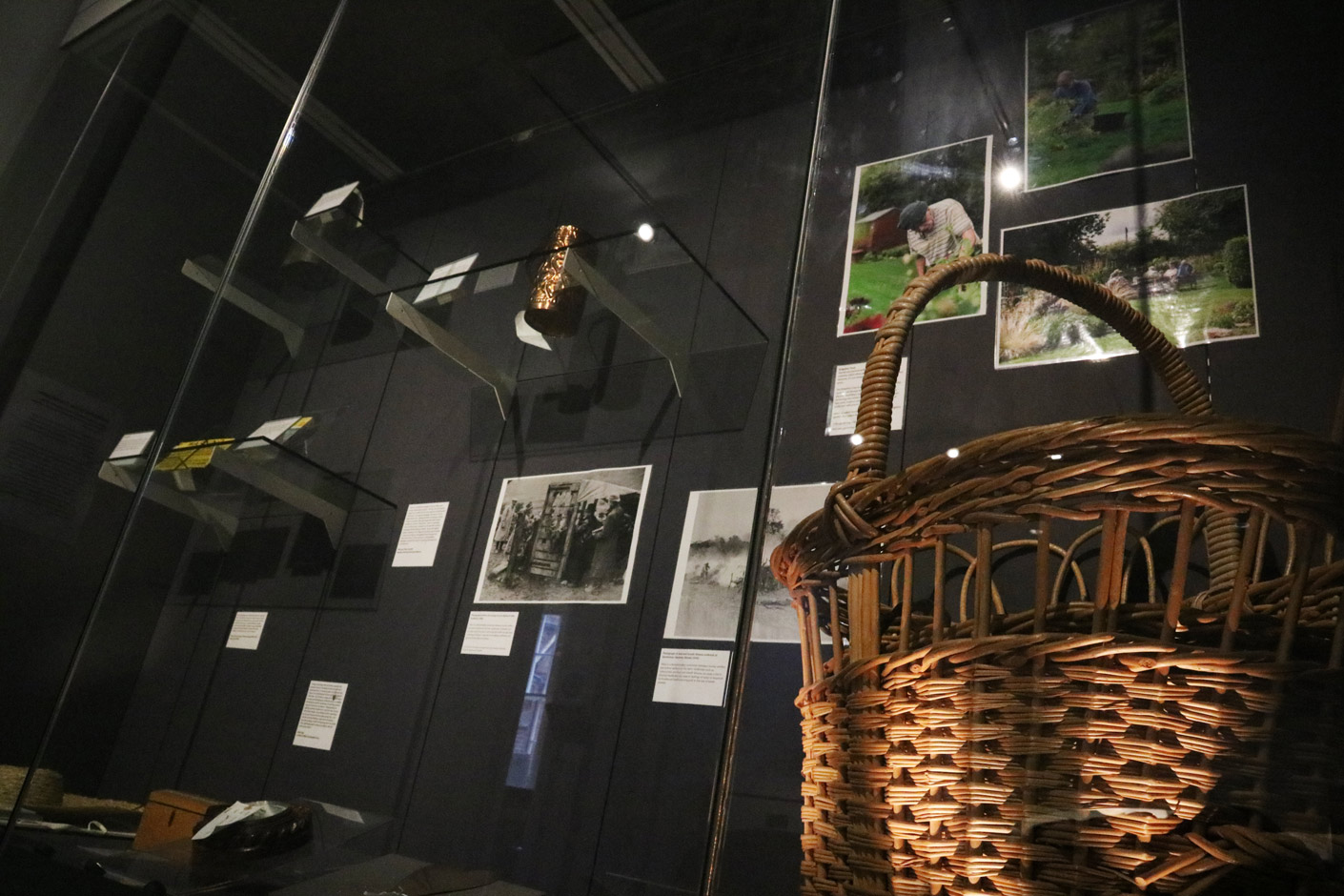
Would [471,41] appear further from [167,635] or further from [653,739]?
[653,739]

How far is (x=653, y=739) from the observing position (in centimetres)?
57

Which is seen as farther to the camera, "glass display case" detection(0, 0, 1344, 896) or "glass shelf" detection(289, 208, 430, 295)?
"glass shelf" detection(289, 208, 430, 295)

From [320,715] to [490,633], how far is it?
206 mm

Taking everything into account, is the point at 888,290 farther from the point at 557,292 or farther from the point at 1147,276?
the point at 557,292

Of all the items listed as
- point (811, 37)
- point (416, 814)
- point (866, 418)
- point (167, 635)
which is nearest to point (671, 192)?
point (811, 37)

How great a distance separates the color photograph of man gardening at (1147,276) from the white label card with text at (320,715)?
78cm

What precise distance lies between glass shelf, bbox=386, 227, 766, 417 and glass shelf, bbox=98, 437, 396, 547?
0.61ft

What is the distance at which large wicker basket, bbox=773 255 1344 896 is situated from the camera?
426 mm

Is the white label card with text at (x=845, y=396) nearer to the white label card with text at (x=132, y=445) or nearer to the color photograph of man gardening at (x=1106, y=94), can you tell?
the color photograph of man gardening at (x=1106, y=94)

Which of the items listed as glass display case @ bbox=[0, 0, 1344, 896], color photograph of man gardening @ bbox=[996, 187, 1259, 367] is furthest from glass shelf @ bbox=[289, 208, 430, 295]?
color photograph of man gardening @ bbox=[996, 187, 1259, 367]

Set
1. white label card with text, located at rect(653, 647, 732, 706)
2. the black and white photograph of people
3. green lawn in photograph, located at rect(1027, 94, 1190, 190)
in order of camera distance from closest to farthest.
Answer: white label card with text, located at rect(653, 647, 732, 706)
the black and white photograph of people
green lawn in photograph, located at rect(1027, 94, 1190, 190)

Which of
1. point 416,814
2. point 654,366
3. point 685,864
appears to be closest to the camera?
point 685,864

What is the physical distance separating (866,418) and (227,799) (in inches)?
25.2

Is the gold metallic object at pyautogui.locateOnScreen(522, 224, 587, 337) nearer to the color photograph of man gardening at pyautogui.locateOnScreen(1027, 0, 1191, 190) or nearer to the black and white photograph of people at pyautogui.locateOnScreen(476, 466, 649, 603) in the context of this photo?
the black and white photograph of people at pyautogui.locateOnScreen(476, 466, 649, 603)
